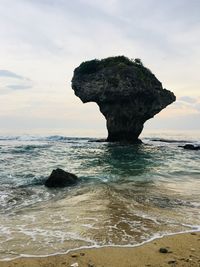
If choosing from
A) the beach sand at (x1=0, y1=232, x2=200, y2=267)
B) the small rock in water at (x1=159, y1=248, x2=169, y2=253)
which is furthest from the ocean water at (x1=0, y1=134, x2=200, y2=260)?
the small rock in water at (x1=159, y1=248, x2=169, y2=253)

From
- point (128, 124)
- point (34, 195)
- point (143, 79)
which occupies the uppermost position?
point (143, 79)

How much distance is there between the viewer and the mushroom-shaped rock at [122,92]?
50.5 m

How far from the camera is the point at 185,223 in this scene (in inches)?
402

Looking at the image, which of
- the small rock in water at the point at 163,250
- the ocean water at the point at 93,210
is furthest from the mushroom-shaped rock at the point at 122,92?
the small rock in water at the point at 163,250

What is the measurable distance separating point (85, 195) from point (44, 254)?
728 cm

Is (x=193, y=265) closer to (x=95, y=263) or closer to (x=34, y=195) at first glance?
(x=95, y=263)

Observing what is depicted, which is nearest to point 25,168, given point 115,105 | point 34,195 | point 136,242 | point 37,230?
point 34,195

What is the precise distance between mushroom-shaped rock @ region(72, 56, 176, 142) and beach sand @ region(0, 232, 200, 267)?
4279 cm

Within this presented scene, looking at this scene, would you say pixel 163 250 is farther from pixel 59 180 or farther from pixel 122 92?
pixel 122 92

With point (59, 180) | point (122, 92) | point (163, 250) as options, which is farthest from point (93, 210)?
point (122, 92)

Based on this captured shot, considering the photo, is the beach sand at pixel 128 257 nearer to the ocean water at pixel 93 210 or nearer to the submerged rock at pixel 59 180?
the ocean water at pixel 93 210

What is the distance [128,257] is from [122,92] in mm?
43454

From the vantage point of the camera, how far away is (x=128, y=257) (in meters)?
7.36

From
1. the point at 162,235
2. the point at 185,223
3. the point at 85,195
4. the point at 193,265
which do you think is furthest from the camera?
the point at 85,195
